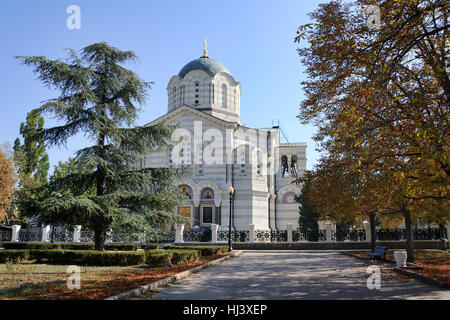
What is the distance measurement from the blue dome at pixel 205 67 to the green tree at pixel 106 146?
73.7ft

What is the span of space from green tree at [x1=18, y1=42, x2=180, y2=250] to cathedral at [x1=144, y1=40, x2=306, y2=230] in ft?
47.5

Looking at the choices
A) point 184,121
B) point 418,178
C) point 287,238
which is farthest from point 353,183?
point 184,121

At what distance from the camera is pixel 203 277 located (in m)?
11.2

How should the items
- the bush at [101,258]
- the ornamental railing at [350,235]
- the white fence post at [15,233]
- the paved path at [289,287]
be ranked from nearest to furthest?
the paved path at [289,287] → the bush at [101,258] → the ornamental railing at [350,235] → the white fence post at [15,233]

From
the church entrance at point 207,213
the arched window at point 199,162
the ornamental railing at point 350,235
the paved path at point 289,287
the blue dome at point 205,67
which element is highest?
the blue dome at point 205,67

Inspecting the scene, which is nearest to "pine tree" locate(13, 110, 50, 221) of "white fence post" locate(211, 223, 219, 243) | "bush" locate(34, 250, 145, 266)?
"white fence post" locate(211, 223, 219, 243)

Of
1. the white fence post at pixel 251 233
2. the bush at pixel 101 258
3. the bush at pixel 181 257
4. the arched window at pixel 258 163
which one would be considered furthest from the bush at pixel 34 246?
the arched window at pixel 258 163

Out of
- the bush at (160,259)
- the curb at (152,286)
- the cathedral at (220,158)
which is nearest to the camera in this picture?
the curb at (152,286)

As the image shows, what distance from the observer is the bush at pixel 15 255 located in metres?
15.2

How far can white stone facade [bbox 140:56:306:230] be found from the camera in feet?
115

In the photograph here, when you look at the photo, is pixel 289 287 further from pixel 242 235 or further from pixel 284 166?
pixel 284 166

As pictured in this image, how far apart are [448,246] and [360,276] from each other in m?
16.2

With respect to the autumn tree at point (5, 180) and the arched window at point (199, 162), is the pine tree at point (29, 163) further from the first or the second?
the arched window at point (199, 162)
